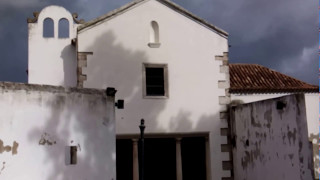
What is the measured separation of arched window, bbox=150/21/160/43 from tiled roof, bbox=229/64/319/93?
10.6 ft

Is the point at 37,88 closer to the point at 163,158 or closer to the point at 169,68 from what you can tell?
the point at 169,68

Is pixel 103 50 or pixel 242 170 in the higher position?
pixel 103 50

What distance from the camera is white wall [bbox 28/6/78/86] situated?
13312 mm

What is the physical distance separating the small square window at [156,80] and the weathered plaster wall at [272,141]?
7.75 ft

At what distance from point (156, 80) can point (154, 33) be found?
5.10 ft

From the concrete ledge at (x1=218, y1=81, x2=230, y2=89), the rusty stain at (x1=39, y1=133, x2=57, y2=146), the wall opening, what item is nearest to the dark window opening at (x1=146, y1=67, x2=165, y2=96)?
the wall opening

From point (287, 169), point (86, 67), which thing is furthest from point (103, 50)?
point (287, 169)

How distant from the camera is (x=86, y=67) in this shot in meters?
11.9

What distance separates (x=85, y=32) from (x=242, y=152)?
606 cm

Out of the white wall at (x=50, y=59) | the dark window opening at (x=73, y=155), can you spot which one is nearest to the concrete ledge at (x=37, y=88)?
the dark window opening at (x=73, y=155)

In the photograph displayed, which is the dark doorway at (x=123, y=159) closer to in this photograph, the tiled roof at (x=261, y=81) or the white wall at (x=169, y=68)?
the white wall at (x=169, y=68)

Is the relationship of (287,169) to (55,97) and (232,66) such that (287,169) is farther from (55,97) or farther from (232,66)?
(232,66)

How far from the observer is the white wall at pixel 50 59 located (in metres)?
13.3

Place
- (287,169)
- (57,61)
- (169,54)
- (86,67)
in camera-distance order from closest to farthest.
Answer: (287,169) → (86,67) → (169,54) → (57,61)
